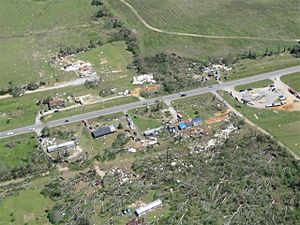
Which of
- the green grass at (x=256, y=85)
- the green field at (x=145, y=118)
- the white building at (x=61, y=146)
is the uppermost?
the green grass at (x=256, y=85)

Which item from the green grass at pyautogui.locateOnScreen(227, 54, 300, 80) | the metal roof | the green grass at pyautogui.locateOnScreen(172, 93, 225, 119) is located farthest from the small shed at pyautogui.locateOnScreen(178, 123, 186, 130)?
the green grass at pyautogui.locateOnScreen(227, 54, 300, 80)

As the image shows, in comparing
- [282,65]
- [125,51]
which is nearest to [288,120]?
[282,65]

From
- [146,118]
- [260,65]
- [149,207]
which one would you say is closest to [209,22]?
[260,65]

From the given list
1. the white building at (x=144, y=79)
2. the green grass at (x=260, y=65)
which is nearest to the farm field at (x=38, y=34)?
the white building at (x=144, y=79)

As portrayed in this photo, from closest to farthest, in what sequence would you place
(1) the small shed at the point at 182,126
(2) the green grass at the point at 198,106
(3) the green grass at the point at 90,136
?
(3) the green grass at the point at 90,136 → (1) the small shed at the point at 182,126 → (2) the green grass at the point at 198,106

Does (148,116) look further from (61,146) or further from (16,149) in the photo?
(16,149)

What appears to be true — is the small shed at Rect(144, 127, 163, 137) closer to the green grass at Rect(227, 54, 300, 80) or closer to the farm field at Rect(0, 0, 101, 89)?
the green grass at Rect(227, 54, 300, 80)

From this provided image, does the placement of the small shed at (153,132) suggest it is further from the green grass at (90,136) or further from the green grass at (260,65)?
the green grass at (260,65)
